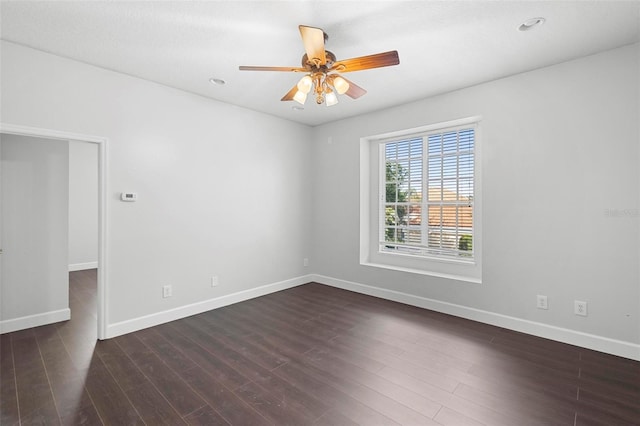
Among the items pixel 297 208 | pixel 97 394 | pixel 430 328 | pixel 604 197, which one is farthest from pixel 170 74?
pixel 604 197

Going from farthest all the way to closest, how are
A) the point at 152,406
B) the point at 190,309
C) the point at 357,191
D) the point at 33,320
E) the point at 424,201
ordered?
the point at 357,191
the point at 424,201
the point at 190,309
the point at 33,320
the point at 152,406

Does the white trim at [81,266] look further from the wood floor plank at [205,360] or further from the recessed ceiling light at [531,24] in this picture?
the recessed ceiling light at [531,24]

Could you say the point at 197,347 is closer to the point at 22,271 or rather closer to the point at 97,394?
the point at 97,394

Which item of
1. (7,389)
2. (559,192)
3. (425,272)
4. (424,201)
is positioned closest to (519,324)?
(425,272)

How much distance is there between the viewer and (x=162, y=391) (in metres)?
2.17

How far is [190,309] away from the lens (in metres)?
3.68

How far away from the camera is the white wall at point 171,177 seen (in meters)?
2.79

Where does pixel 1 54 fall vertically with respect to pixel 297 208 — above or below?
above

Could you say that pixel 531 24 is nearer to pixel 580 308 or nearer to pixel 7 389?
pixel 580 308

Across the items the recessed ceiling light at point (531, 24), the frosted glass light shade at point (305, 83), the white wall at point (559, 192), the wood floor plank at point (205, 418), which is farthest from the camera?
the white wall at point (559, 192)

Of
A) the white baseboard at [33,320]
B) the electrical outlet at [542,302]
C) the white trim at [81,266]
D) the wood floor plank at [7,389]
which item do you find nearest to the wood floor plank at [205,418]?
the wood floor plank at [7,389]

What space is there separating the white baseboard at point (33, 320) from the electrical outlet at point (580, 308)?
551 cm

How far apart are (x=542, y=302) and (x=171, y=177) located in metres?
4.28

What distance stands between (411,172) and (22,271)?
193 inches
